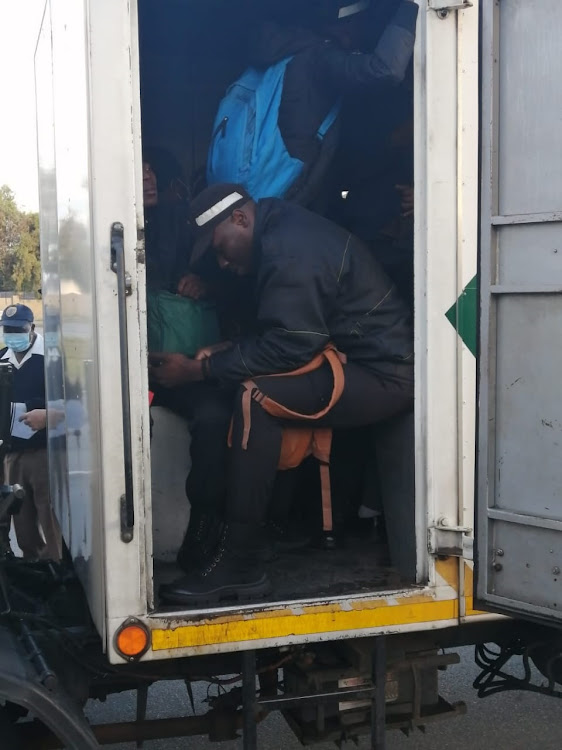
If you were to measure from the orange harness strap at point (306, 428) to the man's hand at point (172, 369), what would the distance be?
27 centimetres

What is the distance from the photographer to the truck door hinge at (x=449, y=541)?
2479 millimetres

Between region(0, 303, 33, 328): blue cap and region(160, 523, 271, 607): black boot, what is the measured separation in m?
3.22

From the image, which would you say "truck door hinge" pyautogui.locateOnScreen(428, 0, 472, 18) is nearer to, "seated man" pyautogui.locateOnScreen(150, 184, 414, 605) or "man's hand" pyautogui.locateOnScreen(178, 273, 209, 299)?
"seated man" pyautogui.locateOnScreen(150, 184, 414, 605)

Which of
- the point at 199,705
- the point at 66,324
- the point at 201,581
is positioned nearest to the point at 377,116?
the point at 66,324

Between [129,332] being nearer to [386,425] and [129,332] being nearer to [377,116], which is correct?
[386,425]

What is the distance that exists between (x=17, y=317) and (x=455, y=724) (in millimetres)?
3731

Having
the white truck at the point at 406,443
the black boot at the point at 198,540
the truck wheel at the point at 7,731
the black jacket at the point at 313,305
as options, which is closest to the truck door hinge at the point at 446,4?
the white truck at the point at 406,443

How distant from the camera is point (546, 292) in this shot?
7.50ft

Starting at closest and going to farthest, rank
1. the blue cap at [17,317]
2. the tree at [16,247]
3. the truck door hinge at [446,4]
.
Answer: the truck door hinge at [446,4] < the blue cap at [17,317] < the tree at [16,247]

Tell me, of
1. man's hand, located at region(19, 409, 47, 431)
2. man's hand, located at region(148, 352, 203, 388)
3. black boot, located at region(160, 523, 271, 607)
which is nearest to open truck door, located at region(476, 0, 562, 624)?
black boot, located at region(160, 523, 271, 607)

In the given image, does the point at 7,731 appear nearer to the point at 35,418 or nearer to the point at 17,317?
the point at 35,418

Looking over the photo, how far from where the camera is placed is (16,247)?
3594cm

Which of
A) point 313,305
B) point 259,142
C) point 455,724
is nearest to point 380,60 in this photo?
point 259,142

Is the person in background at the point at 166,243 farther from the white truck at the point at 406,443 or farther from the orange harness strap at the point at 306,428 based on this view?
the orange harness strap at the point at 306,428
